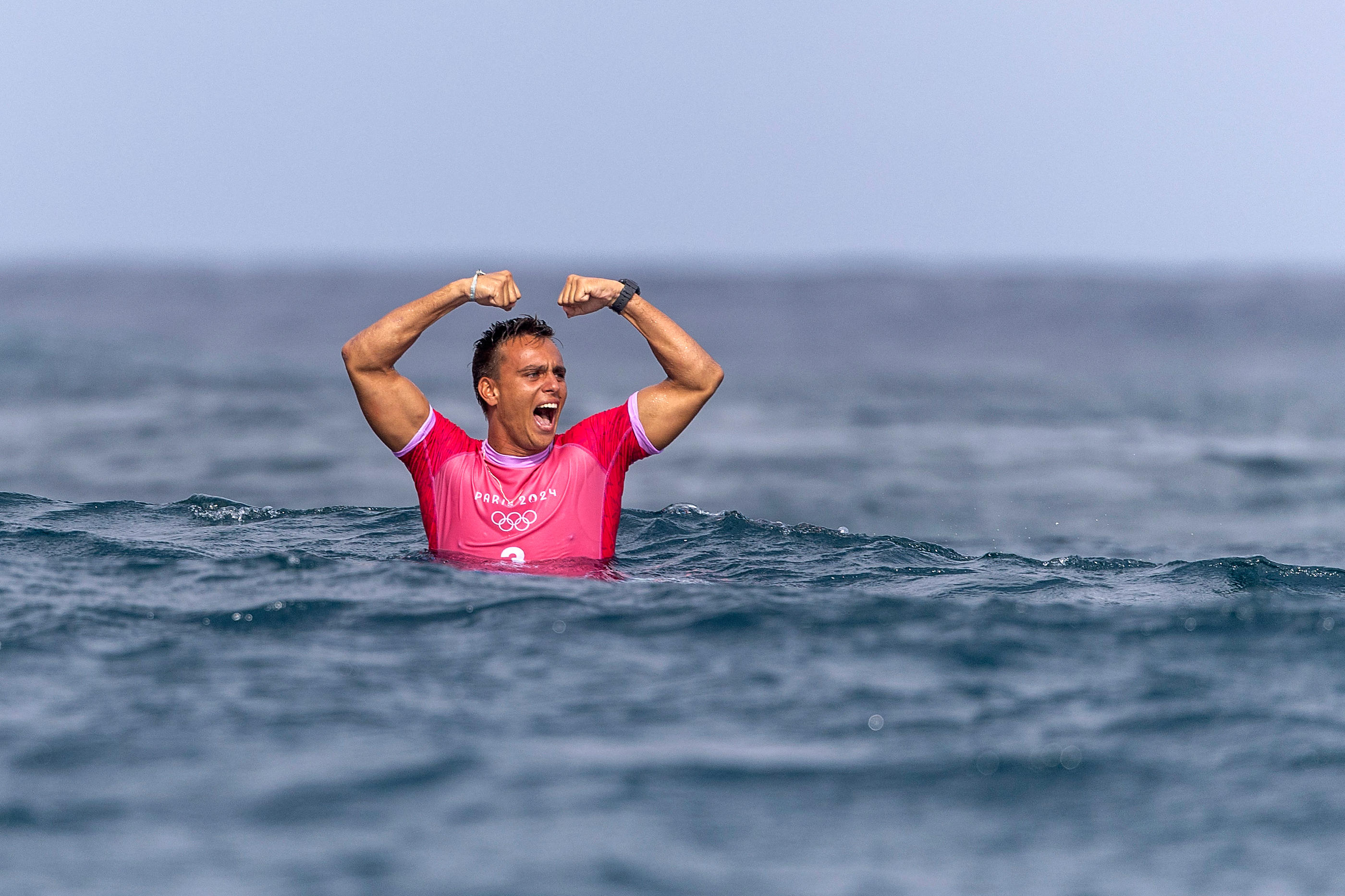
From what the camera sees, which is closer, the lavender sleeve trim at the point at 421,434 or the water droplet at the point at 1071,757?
the water droplet at the point at 1071,757

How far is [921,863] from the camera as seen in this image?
4445 millimetres

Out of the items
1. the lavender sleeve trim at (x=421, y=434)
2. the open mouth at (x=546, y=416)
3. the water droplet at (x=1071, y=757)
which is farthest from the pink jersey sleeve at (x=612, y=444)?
the water droplet at (x=1071, y=757)

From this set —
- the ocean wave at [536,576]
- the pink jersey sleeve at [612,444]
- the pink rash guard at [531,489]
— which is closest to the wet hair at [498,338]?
the pink rash guard at [531,489]

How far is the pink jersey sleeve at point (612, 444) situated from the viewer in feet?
25.7

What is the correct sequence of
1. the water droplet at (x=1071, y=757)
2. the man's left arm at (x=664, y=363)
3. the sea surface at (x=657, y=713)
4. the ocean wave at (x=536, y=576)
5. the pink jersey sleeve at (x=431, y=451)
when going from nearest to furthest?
the sea surface at (x=657, y=713)
the water droplet at (x=1071, y=757)
the ocean wave at (x=536, y=576)
the man's left arm at (x=664, y=363)
the pink jersey sleeve at (x=431, y=451)

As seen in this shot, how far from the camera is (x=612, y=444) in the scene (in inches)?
310

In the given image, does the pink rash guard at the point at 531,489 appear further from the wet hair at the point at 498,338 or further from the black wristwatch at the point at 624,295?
the black wristwatch at the point at 624,295

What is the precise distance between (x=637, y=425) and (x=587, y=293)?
0.86 m

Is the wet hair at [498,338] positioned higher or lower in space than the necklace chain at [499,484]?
higher

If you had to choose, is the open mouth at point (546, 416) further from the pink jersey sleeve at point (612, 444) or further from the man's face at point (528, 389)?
the pink jersey sleeve at point (612, 444)

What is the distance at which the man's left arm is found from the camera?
7.54 m

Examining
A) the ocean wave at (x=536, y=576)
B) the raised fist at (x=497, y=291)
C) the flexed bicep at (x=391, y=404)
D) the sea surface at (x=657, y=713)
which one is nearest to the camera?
the sea surface at (x=657, y=713)

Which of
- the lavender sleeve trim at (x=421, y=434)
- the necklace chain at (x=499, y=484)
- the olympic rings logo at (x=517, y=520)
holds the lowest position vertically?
the olympic rings logo at (x=517, y=520)

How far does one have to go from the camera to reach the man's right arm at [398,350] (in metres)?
7.44
